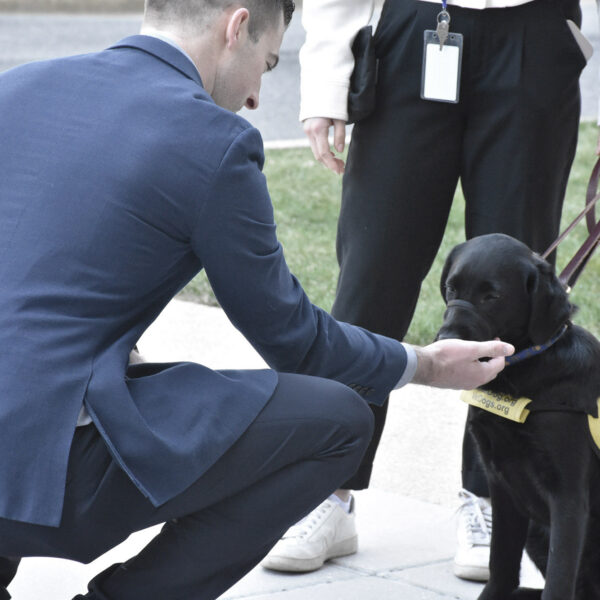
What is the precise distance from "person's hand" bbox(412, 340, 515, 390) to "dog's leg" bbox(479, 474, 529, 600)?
421 millimetres

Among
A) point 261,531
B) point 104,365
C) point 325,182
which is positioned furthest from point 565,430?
point 325,182

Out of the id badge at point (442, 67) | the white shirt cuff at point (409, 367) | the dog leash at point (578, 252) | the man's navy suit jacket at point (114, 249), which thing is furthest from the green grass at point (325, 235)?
the man's navy suit jacket at point (114, 249)

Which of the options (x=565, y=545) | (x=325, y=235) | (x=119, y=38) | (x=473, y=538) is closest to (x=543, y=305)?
(x=565, y=545)

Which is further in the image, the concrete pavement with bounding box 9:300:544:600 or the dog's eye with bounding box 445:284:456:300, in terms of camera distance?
the concrete pavement with bounding box 9:300:544:600

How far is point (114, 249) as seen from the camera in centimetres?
205

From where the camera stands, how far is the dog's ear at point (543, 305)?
2586 mm

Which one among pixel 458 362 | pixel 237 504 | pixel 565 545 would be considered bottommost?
pixel 565 545

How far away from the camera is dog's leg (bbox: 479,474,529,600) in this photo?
2.82 metres

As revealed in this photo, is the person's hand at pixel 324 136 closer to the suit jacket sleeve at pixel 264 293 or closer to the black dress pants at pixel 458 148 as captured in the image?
the black dress pants at pixel 458 148

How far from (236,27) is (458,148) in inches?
37.3

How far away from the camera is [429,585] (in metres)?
2.97

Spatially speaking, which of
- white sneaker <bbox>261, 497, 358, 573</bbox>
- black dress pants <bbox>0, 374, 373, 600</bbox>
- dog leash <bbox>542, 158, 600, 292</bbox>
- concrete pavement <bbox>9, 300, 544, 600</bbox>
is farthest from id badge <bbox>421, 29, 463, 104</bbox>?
concrete pavement <bbox>9, 300, 544, 600</bbox>

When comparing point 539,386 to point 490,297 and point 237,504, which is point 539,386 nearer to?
point 490,297

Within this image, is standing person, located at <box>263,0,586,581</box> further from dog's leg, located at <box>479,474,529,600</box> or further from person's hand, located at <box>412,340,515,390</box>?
person's hand, located at <box>412,340,515,390</box>
